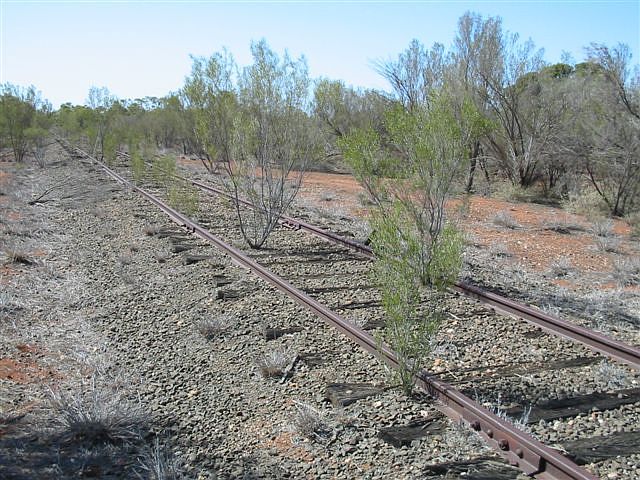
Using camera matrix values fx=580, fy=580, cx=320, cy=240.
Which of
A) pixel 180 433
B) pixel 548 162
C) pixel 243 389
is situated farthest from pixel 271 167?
pixel 548 162

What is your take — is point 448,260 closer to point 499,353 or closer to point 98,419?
point 499,353

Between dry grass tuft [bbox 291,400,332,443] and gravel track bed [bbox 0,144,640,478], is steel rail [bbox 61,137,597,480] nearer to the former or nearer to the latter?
gravel track bed [bbox 0,144,640,478]

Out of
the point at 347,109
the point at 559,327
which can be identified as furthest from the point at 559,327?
the point at 347,109

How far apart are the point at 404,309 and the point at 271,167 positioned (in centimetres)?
716

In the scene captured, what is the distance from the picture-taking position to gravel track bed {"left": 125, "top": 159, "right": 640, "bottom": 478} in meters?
4.79

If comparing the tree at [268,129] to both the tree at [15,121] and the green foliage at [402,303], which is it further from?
the tree at [15,121]

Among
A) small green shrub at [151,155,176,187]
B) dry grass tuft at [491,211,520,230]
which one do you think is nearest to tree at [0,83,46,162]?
small green shrub at [151,155,176,187]

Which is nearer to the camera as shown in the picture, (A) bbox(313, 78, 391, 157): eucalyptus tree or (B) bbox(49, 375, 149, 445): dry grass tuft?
(B) bbox(49, 375, 149, 445): dry grass tuft

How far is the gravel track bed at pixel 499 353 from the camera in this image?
4.79m

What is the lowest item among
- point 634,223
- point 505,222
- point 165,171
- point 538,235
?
point 538,235

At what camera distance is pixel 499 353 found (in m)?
6.23

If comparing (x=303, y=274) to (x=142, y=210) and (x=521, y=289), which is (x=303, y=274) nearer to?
(x=521, y=289)

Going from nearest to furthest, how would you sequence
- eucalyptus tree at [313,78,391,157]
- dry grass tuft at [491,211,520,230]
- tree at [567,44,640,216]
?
eucalyptus tree at [313,78,391,157] < dry grass tuft at [491,211,520,230] < tree at [567,44,640,216]

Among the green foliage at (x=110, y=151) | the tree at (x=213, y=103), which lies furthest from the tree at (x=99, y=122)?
the tree at (x=213, y=103)
